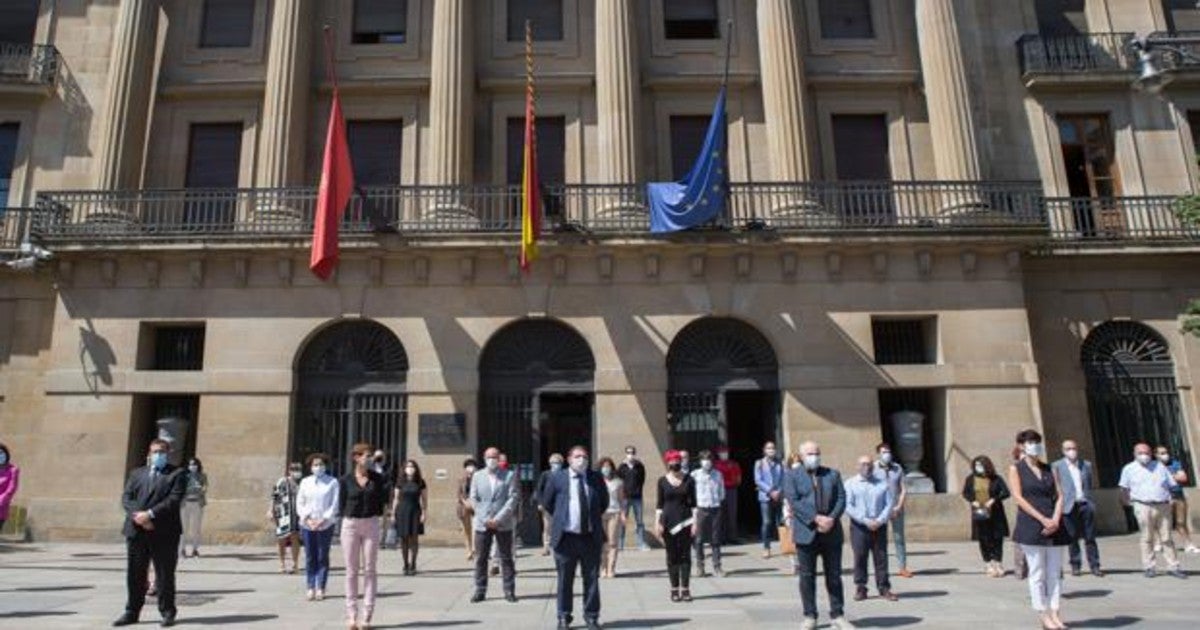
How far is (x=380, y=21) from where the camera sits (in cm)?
2127

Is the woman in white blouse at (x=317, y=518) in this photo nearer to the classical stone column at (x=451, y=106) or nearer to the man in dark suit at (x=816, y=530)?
the man in dark suit at (x=816, y=530)

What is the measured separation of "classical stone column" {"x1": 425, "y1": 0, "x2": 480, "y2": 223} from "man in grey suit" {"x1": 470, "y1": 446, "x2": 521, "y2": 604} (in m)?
8.26

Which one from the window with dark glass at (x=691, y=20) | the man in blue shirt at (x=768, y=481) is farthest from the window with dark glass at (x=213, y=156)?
the man in blue shirt at (x=768, y=481)

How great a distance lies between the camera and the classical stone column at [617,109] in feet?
60.2

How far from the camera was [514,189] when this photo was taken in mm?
A: 18812

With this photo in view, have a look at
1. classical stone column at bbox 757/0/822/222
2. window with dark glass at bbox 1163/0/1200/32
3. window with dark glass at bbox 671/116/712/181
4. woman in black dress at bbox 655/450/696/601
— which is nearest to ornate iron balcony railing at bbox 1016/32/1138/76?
window with dark glass at bbox 1163/0/1200/32

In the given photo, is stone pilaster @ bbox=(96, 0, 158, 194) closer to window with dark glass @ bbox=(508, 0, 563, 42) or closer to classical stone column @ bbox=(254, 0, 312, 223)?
classical stone column @ bbox=(254, 0, 312, 223)

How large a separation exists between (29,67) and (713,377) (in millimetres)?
18300

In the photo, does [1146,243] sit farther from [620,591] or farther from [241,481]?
[241,481]

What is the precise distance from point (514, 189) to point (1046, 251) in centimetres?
1231

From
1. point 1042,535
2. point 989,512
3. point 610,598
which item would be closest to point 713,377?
point 989,512

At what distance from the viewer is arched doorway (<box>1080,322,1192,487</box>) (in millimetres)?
18922

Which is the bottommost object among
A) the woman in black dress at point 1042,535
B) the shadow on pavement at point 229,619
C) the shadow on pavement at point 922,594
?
the shadow on pavement at point 922,594

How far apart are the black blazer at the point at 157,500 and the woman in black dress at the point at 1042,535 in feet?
28.8
